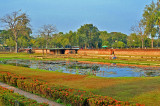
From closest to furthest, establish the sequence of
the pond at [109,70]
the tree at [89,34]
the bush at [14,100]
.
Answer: the bush at [14,100], the pond at [109,70], the tree at [89,34]

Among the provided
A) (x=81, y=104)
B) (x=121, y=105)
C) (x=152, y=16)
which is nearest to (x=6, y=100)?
(x=81, y=104)

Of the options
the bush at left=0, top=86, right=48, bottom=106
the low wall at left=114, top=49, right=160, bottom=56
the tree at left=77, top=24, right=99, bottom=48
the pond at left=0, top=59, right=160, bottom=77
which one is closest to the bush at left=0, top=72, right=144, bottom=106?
the bush at left=0, top=86, right=48, bottom=106

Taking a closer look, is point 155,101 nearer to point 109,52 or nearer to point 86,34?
point 109,52

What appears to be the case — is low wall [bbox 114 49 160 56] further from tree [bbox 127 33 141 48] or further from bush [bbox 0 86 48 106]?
bush [bbox 0 86 48 106]

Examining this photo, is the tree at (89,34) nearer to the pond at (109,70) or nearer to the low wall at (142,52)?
the low wall at (142,52)

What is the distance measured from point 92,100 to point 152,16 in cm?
7654

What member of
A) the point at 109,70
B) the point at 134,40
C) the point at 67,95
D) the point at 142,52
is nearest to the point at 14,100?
the point at 67,95

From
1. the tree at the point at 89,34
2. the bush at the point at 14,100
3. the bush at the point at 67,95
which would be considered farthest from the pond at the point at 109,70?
the tree at the point at 89,34

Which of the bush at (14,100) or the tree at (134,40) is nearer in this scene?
the bush at (14,100)

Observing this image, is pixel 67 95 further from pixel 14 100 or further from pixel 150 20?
pixel 150 20

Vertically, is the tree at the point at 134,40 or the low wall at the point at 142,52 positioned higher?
the tree at the point at 134,40

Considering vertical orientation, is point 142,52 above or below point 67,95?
above

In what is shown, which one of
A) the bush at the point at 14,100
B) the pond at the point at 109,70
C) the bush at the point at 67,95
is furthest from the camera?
the pond at the point at 109,70

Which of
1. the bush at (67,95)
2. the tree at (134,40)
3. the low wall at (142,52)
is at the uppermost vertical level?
the tree at (134,40)
